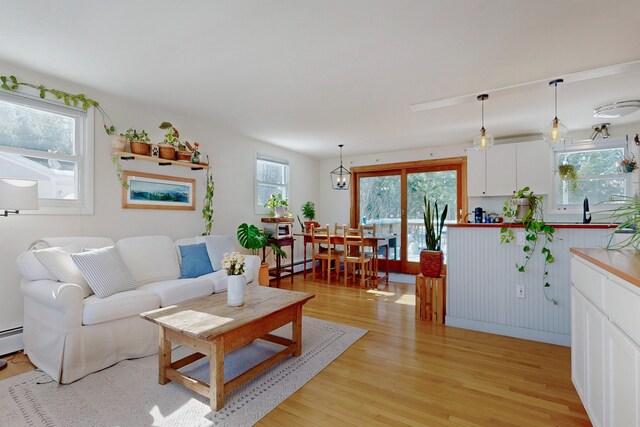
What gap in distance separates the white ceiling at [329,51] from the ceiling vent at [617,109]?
0.34ft

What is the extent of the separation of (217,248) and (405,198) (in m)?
3.84

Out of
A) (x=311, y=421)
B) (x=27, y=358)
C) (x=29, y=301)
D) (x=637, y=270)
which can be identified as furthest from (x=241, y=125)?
(x=637, y=270)

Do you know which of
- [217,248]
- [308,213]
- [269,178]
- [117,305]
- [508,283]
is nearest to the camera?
[117,305]

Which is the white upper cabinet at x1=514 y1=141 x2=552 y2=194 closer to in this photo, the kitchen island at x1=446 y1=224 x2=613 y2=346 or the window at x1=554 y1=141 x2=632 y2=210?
the window at x1=554 y1=141 x2=632 y2=210

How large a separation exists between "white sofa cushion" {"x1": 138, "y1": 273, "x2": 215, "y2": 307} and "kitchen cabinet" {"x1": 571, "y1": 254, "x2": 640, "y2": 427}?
9.78 feet

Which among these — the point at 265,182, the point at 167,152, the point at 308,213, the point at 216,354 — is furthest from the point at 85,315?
the point at 308,213

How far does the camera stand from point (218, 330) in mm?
1855

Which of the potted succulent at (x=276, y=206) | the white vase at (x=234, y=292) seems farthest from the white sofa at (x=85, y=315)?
the potted succulent at (x=276, y=206)

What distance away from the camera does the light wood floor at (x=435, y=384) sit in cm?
183

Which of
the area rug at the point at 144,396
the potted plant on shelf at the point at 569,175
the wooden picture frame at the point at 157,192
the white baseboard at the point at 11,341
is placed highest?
the potted plant on shelf at the point at 569,175

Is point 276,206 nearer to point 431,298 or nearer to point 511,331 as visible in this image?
point 431,298

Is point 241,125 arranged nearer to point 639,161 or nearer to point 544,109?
point 544,109

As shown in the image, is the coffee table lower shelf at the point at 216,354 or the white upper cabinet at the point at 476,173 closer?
the coffee table lower shelf at the point at 216,354

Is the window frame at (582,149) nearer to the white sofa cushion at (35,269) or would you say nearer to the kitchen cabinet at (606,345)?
the kitchen cabinet at (606,345)
